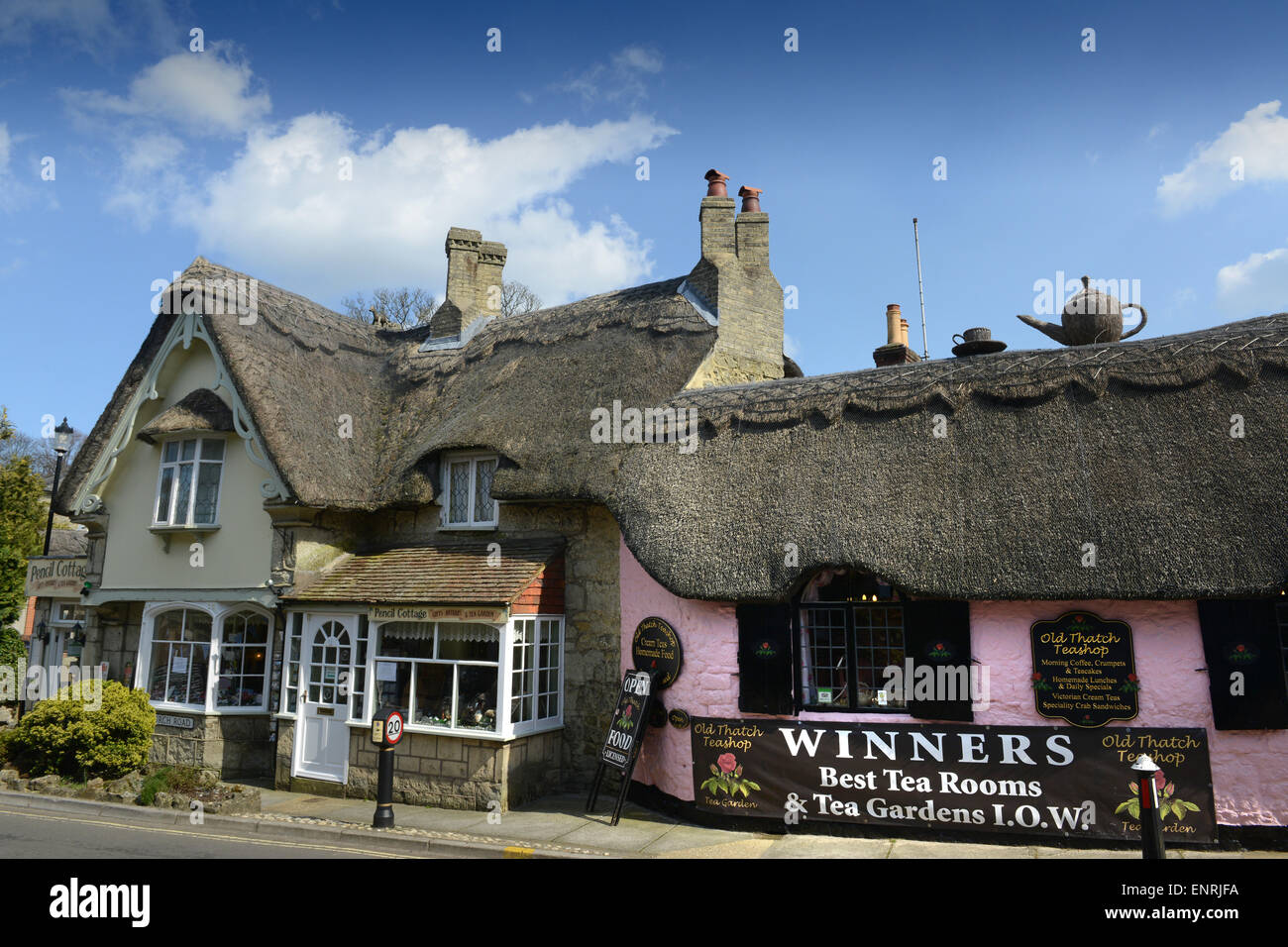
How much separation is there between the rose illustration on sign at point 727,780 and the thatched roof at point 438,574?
3401 mm

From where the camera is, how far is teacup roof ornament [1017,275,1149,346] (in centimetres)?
1264

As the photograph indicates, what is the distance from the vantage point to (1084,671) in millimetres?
8734

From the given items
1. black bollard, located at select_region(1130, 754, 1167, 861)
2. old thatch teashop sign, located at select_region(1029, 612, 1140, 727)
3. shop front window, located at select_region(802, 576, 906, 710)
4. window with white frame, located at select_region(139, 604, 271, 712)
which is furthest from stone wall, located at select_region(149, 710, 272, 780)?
black bollard, located at select_region(1130, 754, 1167, 861)

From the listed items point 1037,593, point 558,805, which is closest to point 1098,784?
point 1037,593

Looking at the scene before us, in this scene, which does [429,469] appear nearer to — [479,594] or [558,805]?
[479,594]

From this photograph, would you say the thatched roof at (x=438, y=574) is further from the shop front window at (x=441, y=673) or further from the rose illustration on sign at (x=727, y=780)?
the rose illustration on sign at (x=727, y=780)

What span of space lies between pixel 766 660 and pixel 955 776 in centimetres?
241

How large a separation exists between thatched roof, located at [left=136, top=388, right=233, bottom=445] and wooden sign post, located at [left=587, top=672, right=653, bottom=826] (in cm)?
847

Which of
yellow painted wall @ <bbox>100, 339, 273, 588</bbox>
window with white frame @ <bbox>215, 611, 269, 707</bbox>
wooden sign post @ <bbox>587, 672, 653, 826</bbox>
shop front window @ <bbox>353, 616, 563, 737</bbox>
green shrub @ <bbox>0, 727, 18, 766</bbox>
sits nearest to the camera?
wooden sign post @ <bbox>587, 672, 653, 826</bbox>

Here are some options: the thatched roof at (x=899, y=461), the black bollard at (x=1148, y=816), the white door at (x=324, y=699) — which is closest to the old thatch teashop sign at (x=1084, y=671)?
the thatched roof at (x=899, y=461)

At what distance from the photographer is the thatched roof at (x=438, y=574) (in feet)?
37.4

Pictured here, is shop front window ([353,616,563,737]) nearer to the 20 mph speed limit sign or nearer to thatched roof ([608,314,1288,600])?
the 20 mph speed limit sign

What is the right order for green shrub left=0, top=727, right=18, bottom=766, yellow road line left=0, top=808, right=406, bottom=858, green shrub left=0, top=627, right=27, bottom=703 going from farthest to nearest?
green shrub left=0, top=627, right=27, bottom=703 < green shrub left=0, top=727, right=18, bottom=766 < yellow road line left=0, top=808, right=406, bottom=858

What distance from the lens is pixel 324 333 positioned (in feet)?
54.2
